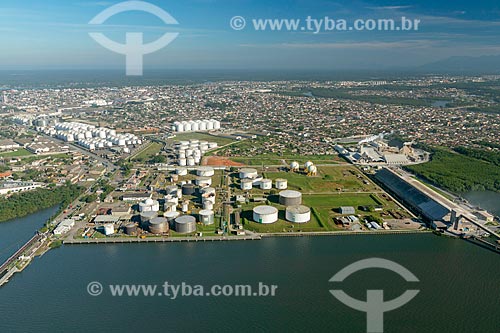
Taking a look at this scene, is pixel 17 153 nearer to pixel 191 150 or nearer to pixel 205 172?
pixel 191 150

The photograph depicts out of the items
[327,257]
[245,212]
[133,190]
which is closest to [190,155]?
[133,190]

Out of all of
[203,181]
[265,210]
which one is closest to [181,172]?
[203,181]

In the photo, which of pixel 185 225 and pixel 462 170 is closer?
pixel 185 225

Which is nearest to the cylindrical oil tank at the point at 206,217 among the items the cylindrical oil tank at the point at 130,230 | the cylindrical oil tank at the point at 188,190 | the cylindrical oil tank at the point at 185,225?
the cylindrical oil tank at the point at 185,225

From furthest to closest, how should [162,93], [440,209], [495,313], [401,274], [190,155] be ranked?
[162,93]
[190,155]
[440,209]
[401,274]
[495,313]

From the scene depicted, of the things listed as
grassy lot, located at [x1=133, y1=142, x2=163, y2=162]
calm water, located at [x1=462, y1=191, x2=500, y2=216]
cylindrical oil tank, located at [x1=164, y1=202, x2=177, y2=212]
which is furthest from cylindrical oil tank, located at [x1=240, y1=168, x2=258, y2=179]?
calm water, located at [x1=462, y1=191, x2=500, y2=216]

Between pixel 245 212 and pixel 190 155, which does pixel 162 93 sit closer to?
pixel 190 155

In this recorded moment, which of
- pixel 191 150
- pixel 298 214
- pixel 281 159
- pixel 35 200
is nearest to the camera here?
pixel 298 214
